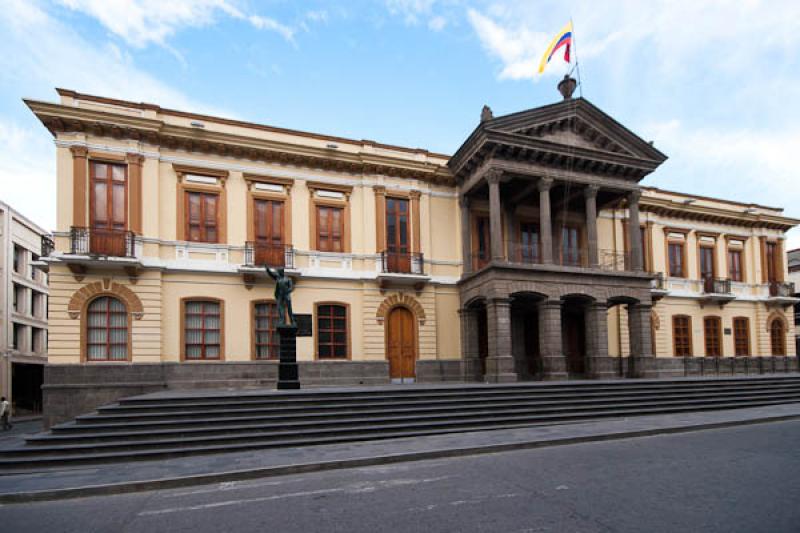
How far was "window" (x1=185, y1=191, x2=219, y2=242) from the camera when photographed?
17.7 meters

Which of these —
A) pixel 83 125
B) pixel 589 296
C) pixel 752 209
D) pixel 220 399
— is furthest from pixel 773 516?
pixel 752 209

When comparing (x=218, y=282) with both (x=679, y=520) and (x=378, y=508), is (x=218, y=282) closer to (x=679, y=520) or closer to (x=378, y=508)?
(x=378, y=508)

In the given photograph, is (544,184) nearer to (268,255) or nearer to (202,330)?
(268,255)

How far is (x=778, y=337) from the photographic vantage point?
1096 inches

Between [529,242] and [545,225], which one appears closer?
[545,225]

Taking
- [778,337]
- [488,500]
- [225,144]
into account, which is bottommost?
[488,500]

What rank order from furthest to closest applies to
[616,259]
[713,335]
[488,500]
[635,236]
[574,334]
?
[713,335]
[616,259]
[574,334]
[635,236]
[488,500]

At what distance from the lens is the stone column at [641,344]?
1934 cm

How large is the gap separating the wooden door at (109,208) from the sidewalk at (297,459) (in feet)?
29.1

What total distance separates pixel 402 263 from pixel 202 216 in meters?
7.30

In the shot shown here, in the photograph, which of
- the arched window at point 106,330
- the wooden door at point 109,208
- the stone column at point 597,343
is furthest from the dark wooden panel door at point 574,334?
the wooden door at point 109,208

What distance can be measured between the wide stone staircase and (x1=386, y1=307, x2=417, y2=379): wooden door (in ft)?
17.3

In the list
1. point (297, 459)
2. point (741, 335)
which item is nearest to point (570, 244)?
point (741, 335)

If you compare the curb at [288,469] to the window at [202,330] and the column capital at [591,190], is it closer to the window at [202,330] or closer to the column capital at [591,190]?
the window at [202,330]
